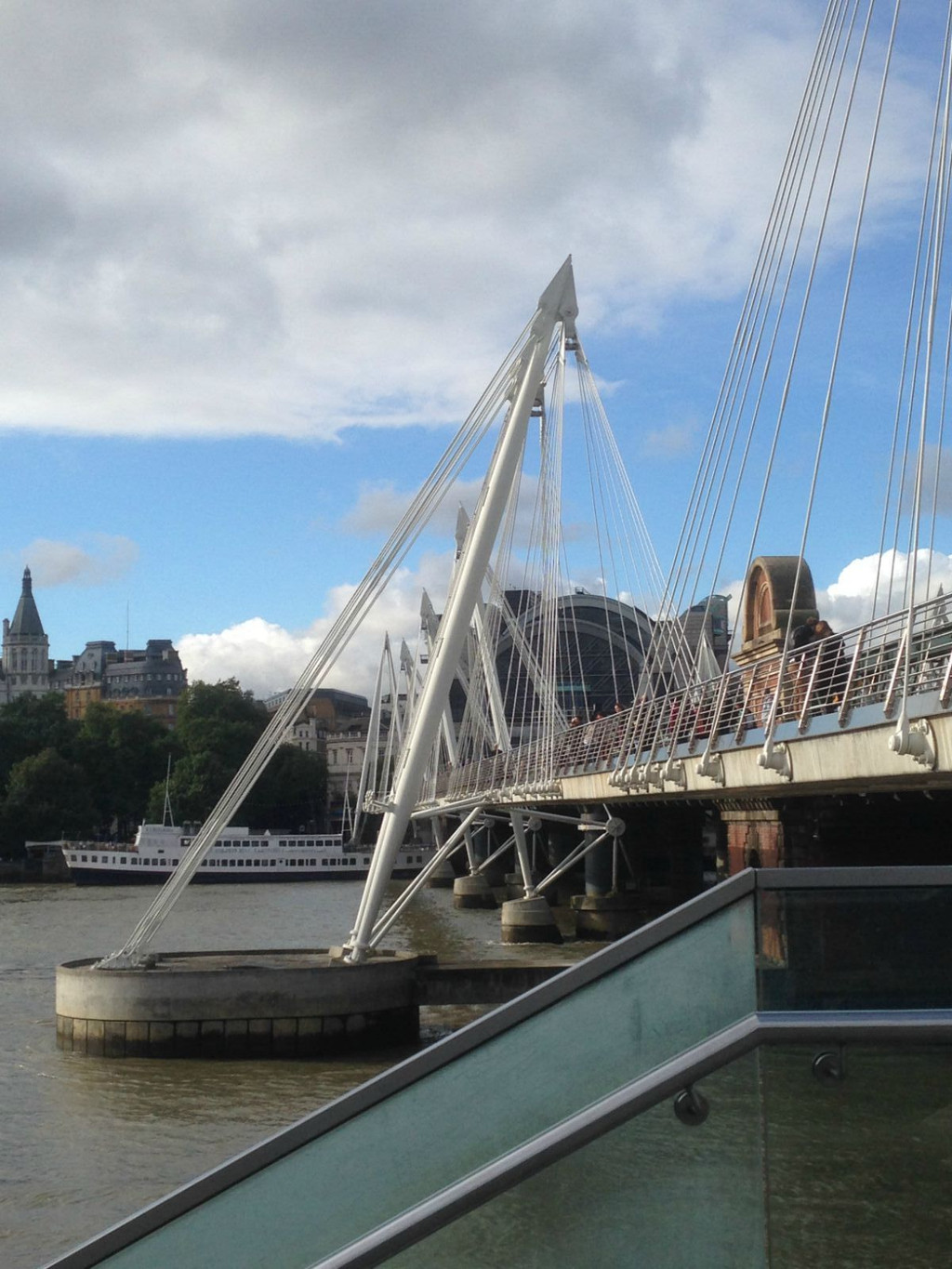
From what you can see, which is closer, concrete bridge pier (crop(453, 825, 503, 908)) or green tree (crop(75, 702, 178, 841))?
concrete bridge pier (crop(453, 825, 503, 908))

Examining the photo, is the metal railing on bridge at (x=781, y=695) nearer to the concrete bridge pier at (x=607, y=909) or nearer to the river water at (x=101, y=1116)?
the concrete bridge pier at (x=607, y=909)

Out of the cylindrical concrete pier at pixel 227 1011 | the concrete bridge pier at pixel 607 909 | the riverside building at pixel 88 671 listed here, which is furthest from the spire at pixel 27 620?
the cylindrical concrete pier at pixel 227 1011

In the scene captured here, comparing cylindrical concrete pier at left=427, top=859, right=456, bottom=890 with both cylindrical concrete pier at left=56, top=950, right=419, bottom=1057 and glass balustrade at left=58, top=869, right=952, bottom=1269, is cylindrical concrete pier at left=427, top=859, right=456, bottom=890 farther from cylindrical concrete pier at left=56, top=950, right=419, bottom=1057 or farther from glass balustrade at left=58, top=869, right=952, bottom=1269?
glass balustrade at left=58, top=869, right=952, bottom=1269

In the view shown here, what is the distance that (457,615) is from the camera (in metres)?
21.5

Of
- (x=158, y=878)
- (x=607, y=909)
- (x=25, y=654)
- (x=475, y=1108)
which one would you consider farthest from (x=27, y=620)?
(x=475, y=1108)

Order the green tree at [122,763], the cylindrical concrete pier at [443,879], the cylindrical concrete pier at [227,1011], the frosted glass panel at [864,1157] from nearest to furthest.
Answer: the frosted glass panel at [864,1157] → the cylindrical concrete pier at [227,1011] → the cylindrical concrete pier at [443,879] → the green tree at [122,763]

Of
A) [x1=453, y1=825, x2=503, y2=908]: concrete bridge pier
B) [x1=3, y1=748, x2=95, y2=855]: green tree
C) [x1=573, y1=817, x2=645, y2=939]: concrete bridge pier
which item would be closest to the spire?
[x1=3, y1=748, x2=95, y2=855]: green tree

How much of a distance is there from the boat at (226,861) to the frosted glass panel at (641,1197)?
6181cm

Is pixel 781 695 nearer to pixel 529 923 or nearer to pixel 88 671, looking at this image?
pixel 529 923

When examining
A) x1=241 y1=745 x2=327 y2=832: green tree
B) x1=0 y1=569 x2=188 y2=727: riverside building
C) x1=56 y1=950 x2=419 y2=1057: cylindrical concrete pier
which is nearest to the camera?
x1=56 y1=950 x2=419 y2=1057: cylindrical concrete pier

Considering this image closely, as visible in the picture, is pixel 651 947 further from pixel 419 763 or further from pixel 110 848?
pixel 110 848

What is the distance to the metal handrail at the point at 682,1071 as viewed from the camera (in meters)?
2.38

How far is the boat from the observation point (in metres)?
65.2

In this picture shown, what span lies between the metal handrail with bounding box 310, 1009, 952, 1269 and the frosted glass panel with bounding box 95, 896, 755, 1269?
37 mm
